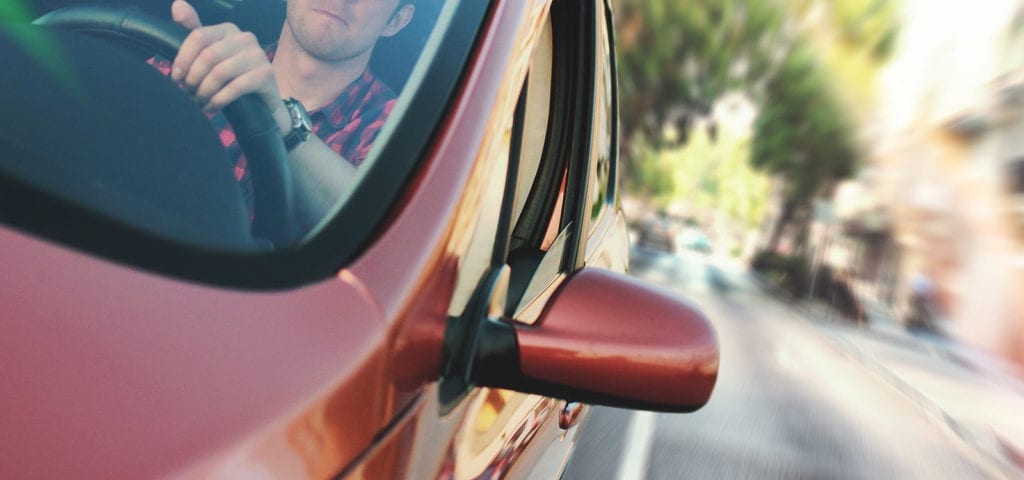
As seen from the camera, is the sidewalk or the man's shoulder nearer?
the man's shoulder

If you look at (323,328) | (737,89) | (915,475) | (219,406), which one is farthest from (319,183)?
(737,89)

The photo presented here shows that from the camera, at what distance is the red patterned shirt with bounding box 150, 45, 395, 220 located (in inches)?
44.3

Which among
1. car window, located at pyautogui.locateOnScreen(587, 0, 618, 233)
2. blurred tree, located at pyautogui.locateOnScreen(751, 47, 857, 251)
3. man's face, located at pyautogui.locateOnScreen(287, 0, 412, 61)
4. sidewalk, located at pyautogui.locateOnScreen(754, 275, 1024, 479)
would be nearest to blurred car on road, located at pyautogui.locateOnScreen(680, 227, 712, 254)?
blurred tree, located at pyautogui.locateOnScreen(751, 47, 857, 251)

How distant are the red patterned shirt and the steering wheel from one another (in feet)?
0.04

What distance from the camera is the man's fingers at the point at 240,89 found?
114cm

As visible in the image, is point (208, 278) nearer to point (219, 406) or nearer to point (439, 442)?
point (219, 406)

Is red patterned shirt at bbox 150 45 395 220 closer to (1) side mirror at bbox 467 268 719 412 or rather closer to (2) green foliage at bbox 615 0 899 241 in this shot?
(1) side mirror at bbox 467 268 719 412

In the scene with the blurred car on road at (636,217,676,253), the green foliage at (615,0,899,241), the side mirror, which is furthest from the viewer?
the blurred car on road at (636,217,676,253)

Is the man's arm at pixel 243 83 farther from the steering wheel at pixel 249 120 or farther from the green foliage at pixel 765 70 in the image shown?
the green foliage at pixel 765 70

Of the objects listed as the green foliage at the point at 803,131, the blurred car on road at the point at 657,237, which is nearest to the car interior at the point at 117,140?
the green foliage at the point at 803,131

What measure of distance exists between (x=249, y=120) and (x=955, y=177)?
30.7 m

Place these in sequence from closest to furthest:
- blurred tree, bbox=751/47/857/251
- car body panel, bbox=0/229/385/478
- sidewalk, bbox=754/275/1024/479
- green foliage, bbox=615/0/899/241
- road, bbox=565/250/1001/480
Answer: car body panel, bbox=0/229/385/478 < road, bbox=565/250/1001/480 < sidewalk, bbox=754/275/1024/479 < green foliage, bbox=615/0/899/241 < blurred tree, bbox=751/47/857/251

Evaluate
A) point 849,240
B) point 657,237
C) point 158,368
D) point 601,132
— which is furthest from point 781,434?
point 657,237

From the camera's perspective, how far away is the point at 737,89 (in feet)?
105
